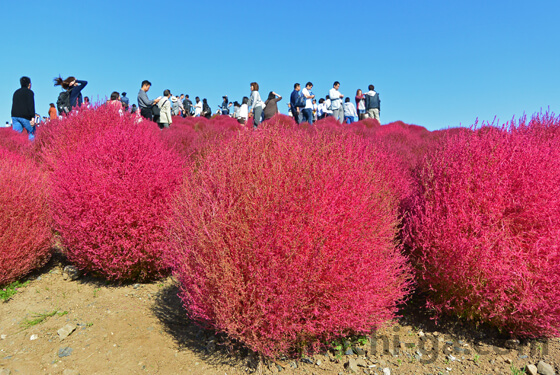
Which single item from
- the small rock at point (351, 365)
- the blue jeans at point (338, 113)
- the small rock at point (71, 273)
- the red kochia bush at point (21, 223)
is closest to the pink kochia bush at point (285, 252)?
the small rock at point (351, 365)

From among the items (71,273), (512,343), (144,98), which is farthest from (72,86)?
(512,343)

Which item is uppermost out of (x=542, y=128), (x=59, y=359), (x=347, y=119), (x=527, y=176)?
(x=347, y=119)

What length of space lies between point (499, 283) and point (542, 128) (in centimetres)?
233

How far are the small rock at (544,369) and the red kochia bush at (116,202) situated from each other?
3.29m

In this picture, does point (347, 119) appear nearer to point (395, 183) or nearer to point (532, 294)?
point (395, 183)

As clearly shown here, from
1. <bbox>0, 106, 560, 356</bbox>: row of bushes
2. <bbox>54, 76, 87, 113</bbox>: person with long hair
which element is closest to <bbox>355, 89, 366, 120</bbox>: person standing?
<bbox>54, 76, 87, 113</bbox>: person with long hair

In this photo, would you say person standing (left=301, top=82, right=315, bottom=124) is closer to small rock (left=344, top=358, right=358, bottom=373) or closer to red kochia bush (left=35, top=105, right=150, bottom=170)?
red kochia bush (left=35, top=105, right=150, bottom=170)

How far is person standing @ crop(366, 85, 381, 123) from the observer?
46.8 ft

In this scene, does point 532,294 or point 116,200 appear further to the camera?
point 116,200

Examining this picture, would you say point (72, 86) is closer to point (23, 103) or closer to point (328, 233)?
point (23, 103)

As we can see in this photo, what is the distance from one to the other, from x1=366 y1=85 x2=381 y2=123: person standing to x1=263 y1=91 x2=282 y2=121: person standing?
574 centimetres

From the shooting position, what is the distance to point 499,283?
2.74m

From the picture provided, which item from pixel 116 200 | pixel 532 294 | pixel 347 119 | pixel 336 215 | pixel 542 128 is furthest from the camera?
pixel 347 119

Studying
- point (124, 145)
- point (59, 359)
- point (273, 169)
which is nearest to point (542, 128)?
point (273, 169)
